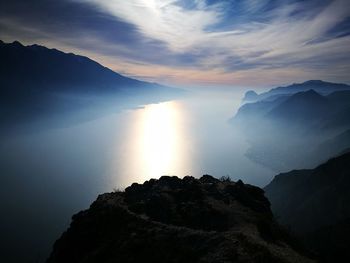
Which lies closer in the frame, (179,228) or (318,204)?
(179,228)

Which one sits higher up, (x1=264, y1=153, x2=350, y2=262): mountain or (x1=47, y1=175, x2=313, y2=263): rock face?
(x1=47, y1=175, x2=313, y2=263): rock face

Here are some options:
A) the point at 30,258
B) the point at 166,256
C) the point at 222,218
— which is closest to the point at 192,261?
the point at 166,256

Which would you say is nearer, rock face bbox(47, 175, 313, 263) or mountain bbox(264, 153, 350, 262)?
rock face bbox(47, 175, 313, 263)

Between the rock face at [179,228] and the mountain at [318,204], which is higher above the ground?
the rock face at [179,228]

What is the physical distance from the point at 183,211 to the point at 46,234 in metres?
141

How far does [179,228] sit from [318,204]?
113734mm

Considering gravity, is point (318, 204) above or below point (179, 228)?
below

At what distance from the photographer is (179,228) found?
119 ft

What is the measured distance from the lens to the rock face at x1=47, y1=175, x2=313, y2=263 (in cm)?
3041

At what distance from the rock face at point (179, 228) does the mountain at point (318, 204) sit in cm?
4871

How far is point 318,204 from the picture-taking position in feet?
429

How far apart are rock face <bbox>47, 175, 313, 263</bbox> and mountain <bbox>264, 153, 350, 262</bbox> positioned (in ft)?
160

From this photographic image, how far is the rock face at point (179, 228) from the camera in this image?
99.8 feet

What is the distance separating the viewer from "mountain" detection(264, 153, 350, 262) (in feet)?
301
